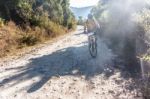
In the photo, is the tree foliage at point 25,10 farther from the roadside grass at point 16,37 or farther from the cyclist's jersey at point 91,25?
the cyclist's jersey at point 91,25

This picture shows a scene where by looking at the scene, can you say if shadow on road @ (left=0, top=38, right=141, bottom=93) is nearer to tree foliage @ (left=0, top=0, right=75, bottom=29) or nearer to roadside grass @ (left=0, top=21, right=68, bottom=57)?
roadside grass @ (left=0, top=21, right=68, bottom=57)

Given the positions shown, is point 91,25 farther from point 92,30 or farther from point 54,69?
point 54,69

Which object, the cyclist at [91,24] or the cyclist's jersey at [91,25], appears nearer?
the cyclist at [91,24]

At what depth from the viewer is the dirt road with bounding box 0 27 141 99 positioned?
29.3ft

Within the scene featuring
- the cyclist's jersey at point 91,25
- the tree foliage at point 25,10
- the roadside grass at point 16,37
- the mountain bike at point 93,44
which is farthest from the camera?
the tree foliage at point 25,10

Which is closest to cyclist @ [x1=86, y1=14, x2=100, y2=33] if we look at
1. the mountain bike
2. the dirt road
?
the mountain bike

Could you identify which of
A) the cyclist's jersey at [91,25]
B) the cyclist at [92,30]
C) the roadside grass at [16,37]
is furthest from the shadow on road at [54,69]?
the roadside grass at [16,37]

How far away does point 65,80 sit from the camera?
1059 cm

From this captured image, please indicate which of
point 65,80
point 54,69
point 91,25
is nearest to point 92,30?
point 91,25

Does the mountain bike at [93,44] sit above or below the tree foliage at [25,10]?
below

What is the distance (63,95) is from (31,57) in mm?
7615

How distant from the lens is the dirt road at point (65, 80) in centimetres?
895

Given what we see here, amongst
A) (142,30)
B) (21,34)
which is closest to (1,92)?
(142,30)

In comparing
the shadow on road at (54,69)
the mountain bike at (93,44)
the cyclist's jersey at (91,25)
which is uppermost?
the cyclist's jersey at (91,25)
